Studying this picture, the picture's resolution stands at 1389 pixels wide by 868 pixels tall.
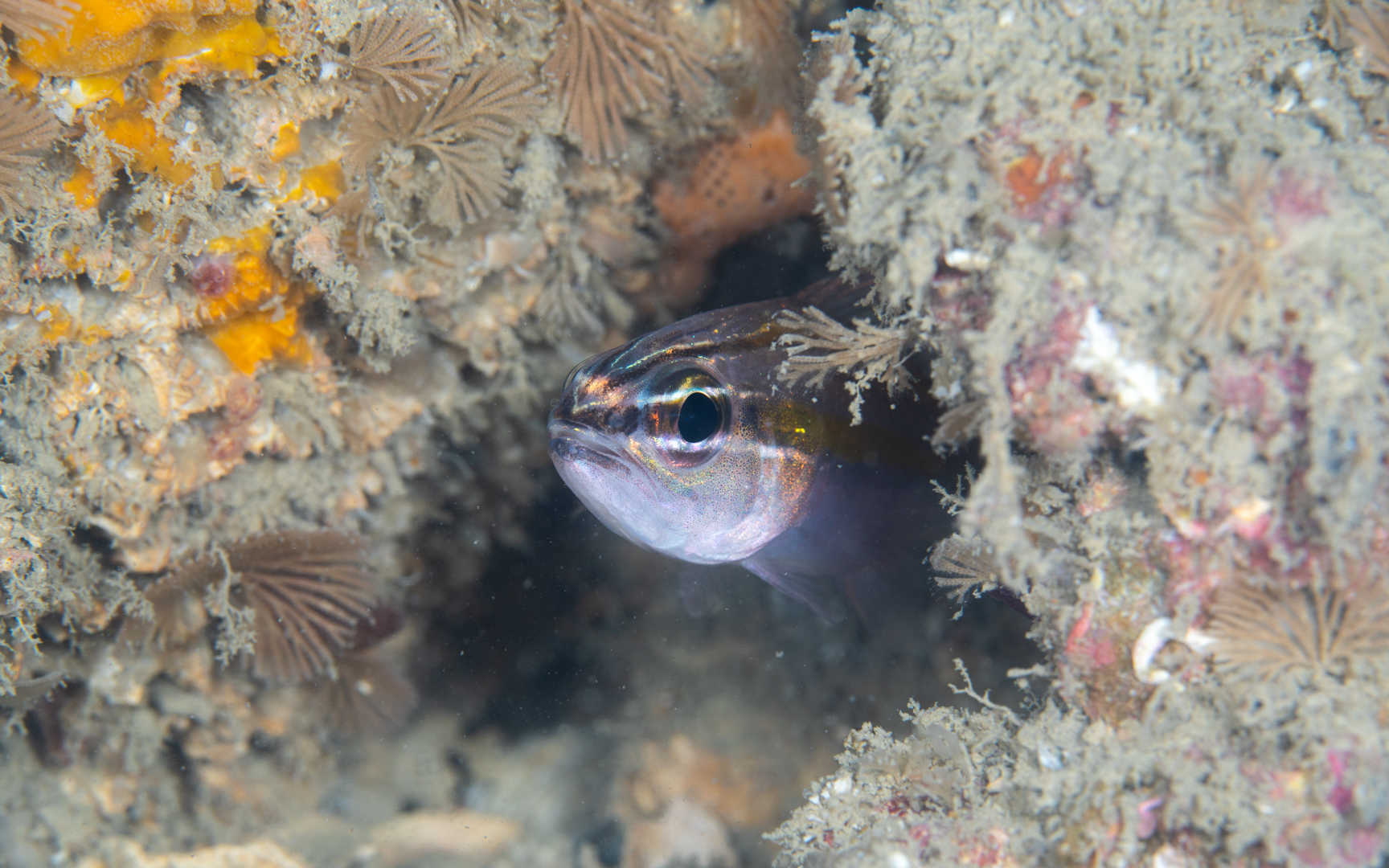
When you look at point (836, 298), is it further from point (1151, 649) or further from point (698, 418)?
point (1151, 649)

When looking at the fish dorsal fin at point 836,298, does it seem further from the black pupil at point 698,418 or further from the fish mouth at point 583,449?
the fish mouth at point 583,449

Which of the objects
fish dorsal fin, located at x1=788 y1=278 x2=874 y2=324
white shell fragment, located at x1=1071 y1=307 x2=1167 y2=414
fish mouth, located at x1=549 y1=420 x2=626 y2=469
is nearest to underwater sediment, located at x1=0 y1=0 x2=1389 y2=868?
white shell fragment, located at x1=1071 y1=307 x2=1167 y2=414

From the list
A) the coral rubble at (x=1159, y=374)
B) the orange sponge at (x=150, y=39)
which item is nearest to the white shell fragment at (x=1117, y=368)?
the coral rubble at (x=1159, y=374)

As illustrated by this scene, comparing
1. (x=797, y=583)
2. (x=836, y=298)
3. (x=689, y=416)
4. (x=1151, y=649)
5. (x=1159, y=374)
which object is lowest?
(x=797, y=583)

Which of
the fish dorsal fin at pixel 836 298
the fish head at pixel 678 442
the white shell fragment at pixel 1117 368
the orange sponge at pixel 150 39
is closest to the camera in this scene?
the white shell fragment at pixel 1117 368

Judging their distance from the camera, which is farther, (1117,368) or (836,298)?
(836,298)

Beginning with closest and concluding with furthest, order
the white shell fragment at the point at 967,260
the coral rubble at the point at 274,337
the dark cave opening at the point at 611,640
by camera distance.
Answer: the white shell fragment at the point at 967,260
the coral rubble at the point at 274,337
the dark cave opening at the point at 611,640

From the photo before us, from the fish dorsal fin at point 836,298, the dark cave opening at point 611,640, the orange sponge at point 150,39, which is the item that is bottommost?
the dark cave opening at point 611,640

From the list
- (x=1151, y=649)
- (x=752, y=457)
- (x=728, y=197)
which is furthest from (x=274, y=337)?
(x=1151, y=649)

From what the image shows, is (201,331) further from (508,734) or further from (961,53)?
(508,734)
